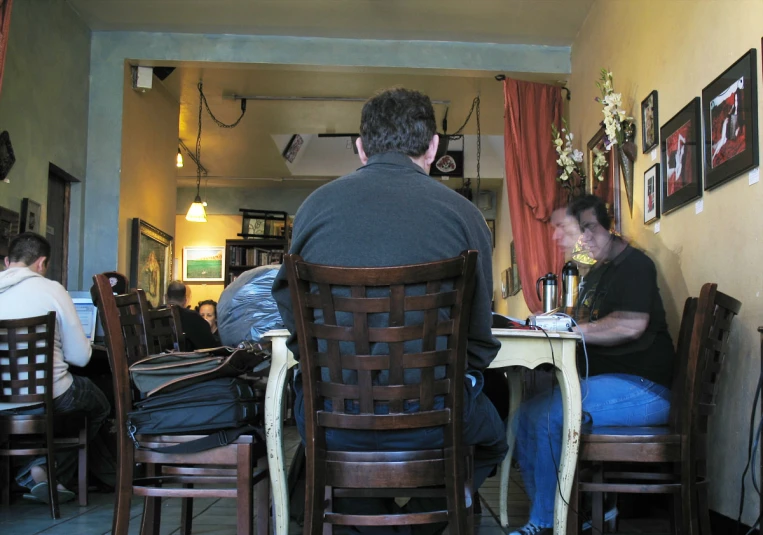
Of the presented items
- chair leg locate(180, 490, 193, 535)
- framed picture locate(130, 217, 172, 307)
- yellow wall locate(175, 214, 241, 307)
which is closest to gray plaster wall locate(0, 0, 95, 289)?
framed picture locate(130, 217, 172, 307)

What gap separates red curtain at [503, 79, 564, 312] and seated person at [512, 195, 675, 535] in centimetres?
301

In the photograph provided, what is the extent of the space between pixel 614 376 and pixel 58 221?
4.88m

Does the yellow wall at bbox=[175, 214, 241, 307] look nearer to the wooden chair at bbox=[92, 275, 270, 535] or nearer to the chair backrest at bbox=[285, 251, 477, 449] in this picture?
the wooden chair at bbox=[92, 275, 270, 535]

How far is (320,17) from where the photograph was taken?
6199 mm

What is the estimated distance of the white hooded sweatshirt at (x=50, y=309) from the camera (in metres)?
3.67

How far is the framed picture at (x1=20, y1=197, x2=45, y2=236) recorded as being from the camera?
521 cm

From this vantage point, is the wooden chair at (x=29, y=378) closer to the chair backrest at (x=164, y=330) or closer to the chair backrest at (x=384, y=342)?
the chair backrest at (x=164, y=330)

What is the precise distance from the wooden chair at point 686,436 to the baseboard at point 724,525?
45cm

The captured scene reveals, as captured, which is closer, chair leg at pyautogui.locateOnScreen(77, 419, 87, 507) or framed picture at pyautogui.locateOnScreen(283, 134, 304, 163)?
chair leg at pyautogui.locateOnScreen(77, 419, 87, 507)

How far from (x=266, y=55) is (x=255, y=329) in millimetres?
3987

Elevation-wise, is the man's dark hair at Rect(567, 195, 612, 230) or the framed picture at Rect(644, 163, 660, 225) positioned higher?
the framed picture at Rect(644, 163, 660, 225)

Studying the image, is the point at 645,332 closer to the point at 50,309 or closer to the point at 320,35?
the point at 50,309

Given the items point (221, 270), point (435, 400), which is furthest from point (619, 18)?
point (221, 270)

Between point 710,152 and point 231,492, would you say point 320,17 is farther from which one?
point 231,492
